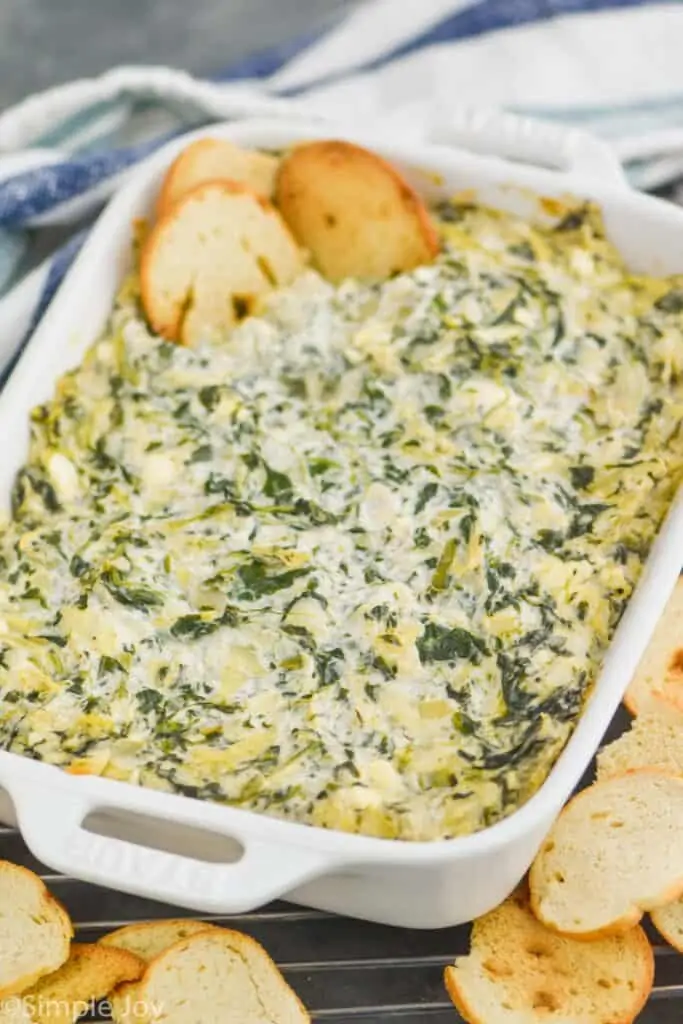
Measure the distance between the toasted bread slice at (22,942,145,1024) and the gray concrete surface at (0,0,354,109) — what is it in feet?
7.86

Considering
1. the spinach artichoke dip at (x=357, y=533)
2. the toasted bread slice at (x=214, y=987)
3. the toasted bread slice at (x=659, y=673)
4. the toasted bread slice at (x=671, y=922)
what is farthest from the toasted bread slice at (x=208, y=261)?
the toasted bread slice at (x=671, y=922)

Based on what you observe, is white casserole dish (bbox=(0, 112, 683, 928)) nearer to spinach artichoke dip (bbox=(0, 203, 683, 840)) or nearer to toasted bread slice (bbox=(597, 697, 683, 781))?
spinach artichoke dip (bbox=(0, 203, 683, 840))

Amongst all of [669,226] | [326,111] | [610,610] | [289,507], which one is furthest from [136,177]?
[610,610]

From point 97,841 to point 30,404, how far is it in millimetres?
817

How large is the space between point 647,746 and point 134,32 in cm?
243

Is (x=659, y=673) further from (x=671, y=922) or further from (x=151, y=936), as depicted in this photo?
(x=151, y=936)

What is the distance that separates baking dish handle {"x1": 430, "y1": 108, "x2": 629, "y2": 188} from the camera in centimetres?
246

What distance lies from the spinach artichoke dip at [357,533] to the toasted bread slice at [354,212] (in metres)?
0.06

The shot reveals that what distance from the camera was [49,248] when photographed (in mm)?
2760

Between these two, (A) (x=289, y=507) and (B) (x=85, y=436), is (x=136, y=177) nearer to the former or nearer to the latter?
(B) (x=85, y=436)

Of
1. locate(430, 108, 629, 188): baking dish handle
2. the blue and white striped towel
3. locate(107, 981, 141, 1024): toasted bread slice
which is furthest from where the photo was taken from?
the blue and white striped towel

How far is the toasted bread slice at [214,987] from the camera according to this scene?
1.77 meters

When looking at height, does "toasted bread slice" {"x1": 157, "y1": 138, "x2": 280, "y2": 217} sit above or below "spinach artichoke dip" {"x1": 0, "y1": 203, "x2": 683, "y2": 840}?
above

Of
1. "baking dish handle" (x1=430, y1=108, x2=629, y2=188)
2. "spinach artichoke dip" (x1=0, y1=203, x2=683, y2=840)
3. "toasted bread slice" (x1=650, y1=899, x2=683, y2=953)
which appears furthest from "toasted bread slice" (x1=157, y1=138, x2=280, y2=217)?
"toasted bread slice" (x1=650, y1=899, x2=683, y2=953)
